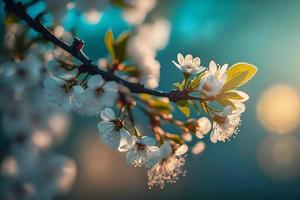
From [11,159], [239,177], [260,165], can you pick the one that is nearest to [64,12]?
[11,159]

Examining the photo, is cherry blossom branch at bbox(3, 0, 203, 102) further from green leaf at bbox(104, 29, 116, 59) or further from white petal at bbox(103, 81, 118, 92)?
green leaf at bbox(104, 29, 116, 59)

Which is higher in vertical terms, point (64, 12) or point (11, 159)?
point (64, 12)

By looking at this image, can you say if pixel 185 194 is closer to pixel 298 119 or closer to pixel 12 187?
pixel 298 119

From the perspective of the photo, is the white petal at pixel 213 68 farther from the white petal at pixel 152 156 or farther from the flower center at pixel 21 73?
the flower center at pixel 21 73

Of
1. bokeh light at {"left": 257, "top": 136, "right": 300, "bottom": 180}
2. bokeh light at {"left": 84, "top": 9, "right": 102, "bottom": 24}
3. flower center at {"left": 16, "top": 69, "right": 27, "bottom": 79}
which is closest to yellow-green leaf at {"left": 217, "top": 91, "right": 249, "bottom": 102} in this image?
bokeh light at {"left": 84, "top": 9, "right": 102, "bottom": 24}

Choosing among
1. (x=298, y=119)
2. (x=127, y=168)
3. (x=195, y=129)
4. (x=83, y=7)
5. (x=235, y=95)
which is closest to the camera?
(x=235, y=95)

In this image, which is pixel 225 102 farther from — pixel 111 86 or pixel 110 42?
pixel 110 42
